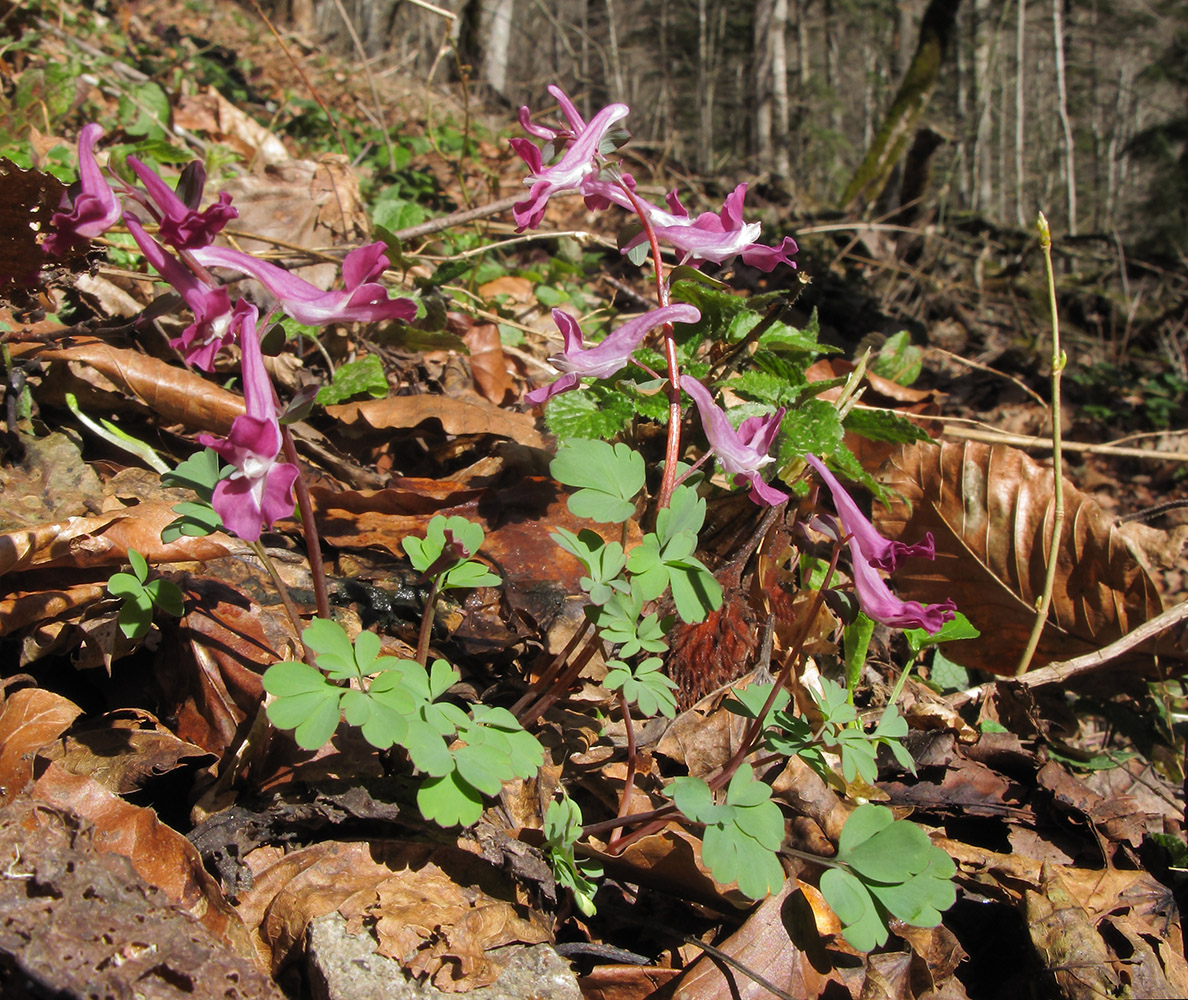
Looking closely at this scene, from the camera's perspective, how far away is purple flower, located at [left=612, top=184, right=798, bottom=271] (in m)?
1.47

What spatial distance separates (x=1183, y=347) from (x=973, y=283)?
1.74 metres

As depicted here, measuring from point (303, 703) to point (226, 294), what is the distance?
0.58 m

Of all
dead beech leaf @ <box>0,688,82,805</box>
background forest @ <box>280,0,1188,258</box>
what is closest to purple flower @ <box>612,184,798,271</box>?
dead beech leaf @ <box>0,688,82,805</box>

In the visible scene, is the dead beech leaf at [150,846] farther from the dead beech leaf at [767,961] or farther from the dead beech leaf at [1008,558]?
the dead beech leaf at [1008,558]

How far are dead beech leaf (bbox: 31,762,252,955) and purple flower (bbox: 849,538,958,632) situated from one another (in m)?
1.14

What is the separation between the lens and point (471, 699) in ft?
5.46

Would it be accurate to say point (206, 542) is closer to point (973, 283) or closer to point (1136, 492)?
point (1136, 492)

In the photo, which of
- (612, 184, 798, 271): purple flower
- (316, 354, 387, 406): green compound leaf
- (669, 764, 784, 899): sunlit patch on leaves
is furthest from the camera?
(316, 354, 387, 406): green compound leaf

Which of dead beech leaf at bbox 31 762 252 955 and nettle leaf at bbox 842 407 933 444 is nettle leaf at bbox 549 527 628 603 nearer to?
dead beech leaf at bbox 31 762 252 955

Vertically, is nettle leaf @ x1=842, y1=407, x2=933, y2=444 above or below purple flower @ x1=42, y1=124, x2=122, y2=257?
below

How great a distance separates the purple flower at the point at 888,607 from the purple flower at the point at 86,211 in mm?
1207

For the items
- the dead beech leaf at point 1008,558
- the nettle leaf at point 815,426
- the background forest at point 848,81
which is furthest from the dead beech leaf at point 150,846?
the background forest at point 848,81

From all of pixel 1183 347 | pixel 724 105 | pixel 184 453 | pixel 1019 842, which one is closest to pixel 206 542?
pixel 184 453

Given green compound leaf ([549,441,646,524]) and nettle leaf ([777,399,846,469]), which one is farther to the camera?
nettle leaf ([777,399,846,469])
